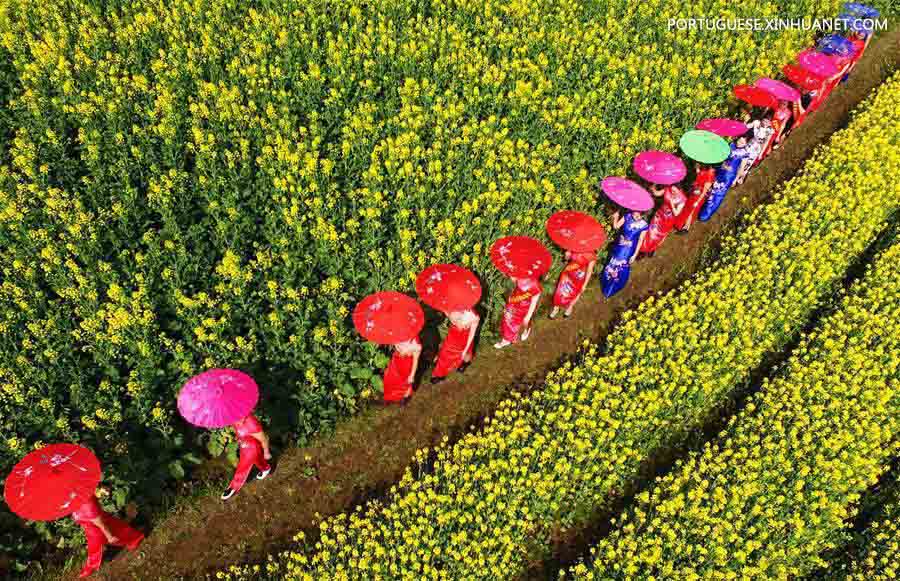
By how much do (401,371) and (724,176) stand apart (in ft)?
27.9

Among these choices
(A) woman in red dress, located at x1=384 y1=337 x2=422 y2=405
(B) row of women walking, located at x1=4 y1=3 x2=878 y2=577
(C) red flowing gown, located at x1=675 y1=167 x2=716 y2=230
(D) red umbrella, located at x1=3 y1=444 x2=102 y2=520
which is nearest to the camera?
(D) red umbrella, located at x1=3 y1=444 x2=102 y2=520

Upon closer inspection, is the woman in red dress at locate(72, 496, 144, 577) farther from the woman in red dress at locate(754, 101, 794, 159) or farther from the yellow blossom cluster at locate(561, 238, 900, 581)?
the woman in red dress at locate(754, 101, 794, 159)

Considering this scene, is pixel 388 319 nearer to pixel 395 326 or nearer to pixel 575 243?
pixel 395 326

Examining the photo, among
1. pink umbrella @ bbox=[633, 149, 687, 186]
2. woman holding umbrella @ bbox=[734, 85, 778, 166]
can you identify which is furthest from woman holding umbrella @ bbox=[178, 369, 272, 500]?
woman holding umbrella @ bbox=[734, 85, 778, 166]

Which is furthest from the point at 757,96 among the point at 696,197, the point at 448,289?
the point at 448,289

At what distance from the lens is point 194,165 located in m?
10.8

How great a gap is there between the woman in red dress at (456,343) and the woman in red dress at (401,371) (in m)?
0.49

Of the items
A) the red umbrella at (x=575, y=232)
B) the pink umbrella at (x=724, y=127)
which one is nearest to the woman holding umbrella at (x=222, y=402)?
the red umbrella at (x=575, y=232)

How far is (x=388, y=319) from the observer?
7.36 m

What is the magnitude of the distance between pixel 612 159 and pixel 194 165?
8.07 m

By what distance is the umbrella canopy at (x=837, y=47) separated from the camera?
52.7 ft

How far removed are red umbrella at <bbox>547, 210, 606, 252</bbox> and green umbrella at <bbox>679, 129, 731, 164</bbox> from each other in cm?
340

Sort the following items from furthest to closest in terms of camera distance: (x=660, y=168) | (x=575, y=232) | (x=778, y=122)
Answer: (x=778, y=122), (x=660, y=168), (x=575, y=232)

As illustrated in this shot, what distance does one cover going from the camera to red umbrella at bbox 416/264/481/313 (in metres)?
7.72
